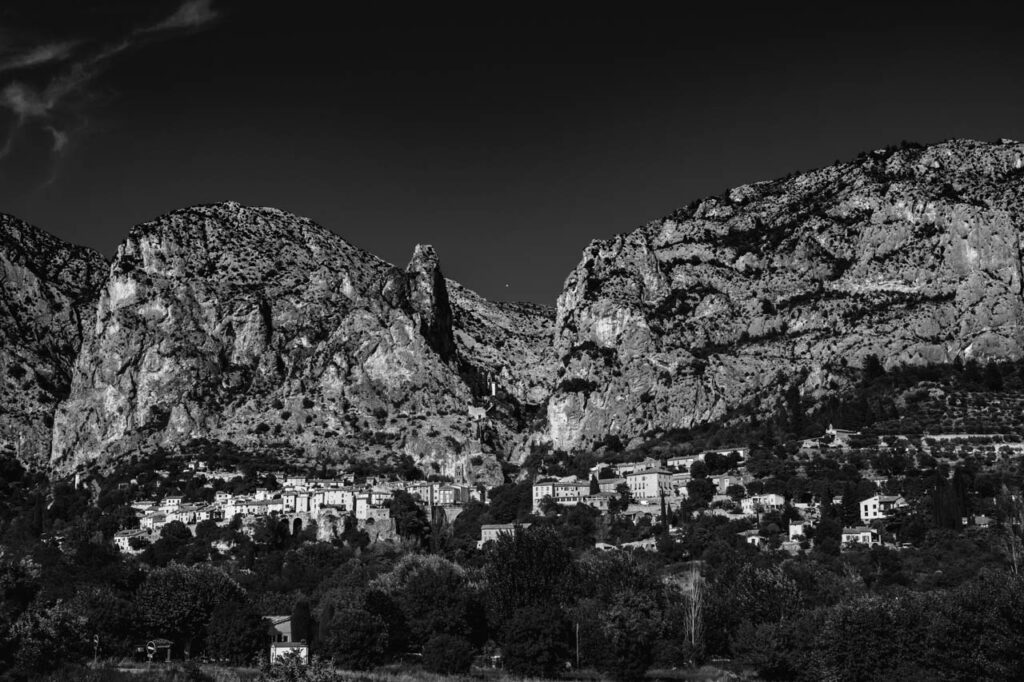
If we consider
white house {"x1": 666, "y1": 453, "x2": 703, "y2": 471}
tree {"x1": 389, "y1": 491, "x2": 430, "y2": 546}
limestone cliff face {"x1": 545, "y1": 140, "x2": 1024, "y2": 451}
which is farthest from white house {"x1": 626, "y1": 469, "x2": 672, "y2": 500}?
tree {"x1": 389, "y1": 491, "x2": 430, "y2": 546}

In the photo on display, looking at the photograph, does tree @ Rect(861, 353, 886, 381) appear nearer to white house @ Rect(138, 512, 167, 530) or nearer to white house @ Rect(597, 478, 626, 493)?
white house @ Rect(597, 478, 626, 493)

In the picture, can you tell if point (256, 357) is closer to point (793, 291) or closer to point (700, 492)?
point (700, 492)

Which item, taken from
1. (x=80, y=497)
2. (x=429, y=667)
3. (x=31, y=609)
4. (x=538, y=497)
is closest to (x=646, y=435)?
(x=538, y=497)

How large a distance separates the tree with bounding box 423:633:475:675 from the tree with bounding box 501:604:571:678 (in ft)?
9.06

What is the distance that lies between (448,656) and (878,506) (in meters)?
55.7

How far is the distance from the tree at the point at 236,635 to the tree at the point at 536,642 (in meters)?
16.4

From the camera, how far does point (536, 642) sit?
77.6 meters

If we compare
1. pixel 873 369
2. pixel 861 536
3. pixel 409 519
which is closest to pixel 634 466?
pixel 409 519

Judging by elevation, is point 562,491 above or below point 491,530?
above

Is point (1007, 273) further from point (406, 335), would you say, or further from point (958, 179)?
point (406, 335)

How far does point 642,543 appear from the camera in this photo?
121312 millimetres

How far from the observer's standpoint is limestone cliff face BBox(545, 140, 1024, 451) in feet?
481

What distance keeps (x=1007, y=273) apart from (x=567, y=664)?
91.8 metres

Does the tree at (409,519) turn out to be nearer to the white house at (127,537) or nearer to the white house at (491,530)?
the white house at (491,530)
